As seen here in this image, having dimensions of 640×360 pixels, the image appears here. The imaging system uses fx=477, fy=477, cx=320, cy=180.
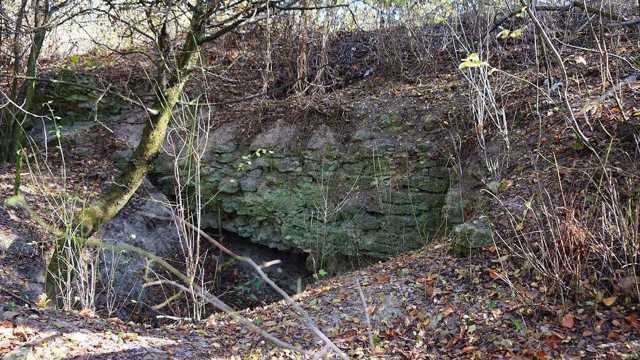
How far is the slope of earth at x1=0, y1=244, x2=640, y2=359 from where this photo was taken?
9.35ft

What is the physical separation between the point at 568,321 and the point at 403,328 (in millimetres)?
1056

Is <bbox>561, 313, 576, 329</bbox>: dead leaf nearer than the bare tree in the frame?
Yes

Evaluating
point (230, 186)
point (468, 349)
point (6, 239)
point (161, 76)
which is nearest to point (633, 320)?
point (468, 349)

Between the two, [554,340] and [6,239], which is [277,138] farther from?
[554,340]

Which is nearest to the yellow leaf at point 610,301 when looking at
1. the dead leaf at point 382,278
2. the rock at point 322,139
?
the dead leaf at point 382,278

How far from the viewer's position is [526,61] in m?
6.11

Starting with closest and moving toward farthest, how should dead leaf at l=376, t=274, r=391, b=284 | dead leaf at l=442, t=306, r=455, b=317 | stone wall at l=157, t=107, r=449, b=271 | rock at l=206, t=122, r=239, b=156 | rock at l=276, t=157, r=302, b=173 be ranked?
dead leaf at l=442, t=306, r=455, b=317 < dead leaf at l=376, t=274, r=391, b=284 < stone wall at l=157, t=107, r=449, b=271 < rock at l=276, t=157, r=302, b=173 < rock at l=206, t=122, r=239, b=156

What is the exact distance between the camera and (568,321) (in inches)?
116

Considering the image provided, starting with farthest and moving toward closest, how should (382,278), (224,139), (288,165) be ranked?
(224,139)
(288,165)
(382,278)

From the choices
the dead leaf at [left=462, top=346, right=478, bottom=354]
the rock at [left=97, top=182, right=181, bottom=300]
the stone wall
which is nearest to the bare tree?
the rock at [left=97, top=182, right=181, bottom=300]

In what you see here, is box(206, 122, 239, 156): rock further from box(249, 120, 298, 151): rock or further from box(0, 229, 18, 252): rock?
box(0, 229, 18, 252): rock

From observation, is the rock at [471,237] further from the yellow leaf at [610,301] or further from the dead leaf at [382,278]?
the yellow leaf at [610,301]

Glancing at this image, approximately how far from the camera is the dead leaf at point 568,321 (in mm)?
2934

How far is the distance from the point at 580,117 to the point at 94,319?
4.54 m
